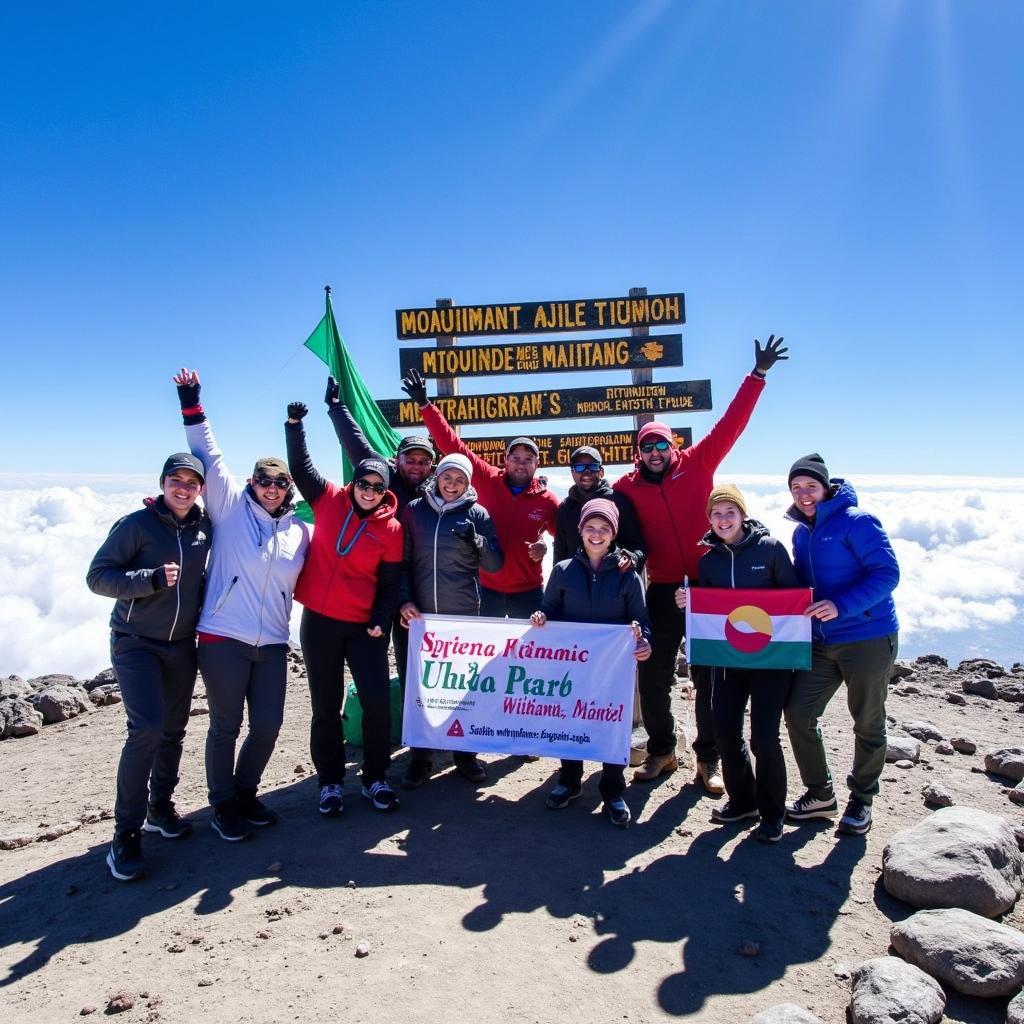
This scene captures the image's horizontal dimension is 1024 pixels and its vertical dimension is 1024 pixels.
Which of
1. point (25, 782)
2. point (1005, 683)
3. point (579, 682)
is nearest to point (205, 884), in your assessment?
point (579, 682)

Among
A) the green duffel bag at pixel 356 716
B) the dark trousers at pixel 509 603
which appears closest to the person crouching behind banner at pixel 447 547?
the dark trousers at pixel 509 603

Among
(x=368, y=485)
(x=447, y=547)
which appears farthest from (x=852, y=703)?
(x=368, y=485)

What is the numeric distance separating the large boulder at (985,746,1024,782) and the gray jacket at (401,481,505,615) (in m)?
5.65

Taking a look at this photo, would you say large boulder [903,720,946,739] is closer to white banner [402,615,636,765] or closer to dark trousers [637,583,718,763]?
dark trousers [637,583,718,763]

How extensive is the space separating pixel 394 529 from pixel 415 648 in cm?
114

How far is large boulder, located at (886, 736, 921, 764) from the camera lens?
755cm

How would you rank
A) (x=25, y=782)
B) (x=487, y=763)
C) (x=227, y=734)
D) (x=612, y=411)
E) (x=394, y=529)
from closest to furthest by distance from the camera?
(x=227, y=734) < (x=394, y=529) < (x=487, y=763) < (x=25, y=782) < (x=612, y=411)

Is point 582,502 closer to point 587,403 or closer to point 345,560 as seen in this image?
point 345,560

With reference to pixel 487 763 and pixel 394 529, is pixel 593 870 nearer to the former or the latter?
pixel 487 763

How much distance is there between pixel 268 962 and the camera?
4.21 meters

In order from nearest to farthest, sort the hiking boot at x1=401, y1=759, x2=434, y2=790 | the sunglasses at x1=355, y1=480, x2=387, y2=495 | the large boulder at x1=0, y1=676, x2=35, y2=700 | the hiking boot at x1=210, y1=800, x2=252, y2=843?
1. the hiking boot at x1=210, y1=800, x2=252, y2=843
2. the sunglasses at x1=355, y1=480, x2=387, y2=495
3. the hiking boot at x1=401, y1=759, x2=434, y2=790
4. the large boulder at x1=0, y1=676, x2=35, y2=700

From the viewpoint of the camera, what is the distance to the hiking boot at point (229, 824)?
18.7 ft

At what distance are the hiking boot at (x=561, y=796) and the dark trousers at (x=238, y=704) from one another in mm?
2431

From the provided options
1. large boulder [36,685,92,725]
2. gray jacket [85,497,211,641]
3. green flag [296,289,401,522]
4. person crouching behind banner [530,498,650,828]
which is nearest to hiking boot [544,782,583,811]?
person crouching behind banner [530,498,650,828]
